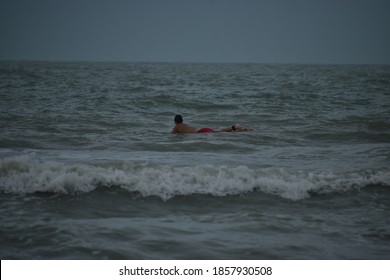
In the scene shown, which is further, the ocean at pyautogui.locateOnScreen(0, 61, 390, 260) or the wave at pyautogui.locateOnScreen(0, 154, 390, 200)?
the wave at pyautogui.locateOnScreen(0, 154, 390, 200)

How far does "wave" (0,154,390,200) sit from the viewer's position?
747 centimetres

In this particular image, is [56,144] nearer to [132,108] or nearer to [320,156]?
[320,156]

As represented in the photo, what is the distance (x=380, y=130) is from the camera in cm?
1477

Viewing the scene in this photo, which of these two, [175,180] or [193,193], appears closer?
[193,193]

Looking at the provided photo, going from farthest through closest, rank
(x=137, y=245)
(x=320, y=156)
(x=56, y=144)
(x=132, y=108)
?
(x=132, y=108), (x=56, y=144), (x=320, y=156), (x=137, y=245)

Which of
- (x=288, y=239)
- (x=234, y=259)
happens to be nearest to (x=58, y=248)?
(x=234, y=259)

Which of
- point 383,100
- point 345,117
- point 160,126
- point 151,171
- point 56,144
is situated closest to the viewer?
point 151,171

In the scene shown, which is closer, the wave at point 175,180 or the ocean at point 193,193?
the ocean at point 193,193

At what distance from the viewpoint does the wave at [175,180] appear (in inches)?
294

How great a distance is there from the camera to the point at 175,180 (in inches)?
310

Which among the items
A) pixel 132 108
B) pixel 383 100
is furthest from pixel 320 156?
pixel 383 100

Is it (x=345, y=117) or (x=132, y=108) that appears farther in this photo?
(x=132, y=108)

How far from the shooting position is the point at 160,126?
16156 mm

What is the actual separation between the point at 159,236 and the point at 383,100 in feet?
72.9
